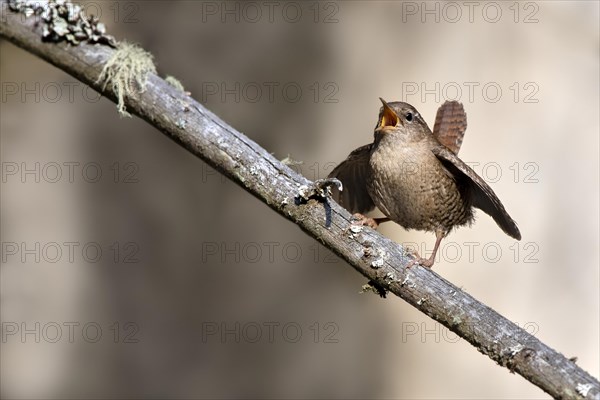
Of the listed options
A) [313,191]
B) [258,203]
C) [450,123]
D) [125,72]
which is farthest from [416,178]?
[258,203]

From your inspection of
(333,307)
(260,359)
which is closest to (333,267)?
(333,307)

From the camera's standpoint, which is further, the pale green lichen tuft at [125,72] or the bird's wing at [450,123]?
the bird's wing at [450,123]

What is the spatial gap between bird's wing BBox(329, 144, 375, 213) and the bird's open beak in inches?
8.1

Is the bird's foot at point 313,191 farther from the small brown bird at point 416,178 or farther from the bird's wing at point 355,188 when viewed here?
the bird's wing at point 355,188

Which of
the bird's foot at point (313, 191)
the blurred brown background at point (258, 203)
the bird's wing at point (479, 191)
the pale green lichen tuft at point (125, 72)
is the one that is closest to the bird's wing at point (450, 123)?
the bird's wing at point (479, 191)

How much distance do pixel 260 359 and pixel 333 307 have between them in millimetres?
541

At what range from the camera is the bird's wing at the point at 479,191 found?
3.30 meters

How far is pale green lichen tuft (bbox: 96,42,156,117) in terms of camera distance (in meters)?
2.55

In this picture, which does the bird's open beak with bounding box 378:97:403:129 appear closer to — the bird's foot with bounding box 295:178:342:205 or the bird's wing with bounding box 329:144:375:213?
the bird's wing with bounding box 329:144:375:213

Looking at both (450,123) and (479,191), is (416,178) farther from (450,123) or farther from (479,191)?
(450,123)

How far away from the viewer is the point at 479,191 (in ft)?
11.9

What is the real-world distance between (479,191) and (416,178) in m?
0.33

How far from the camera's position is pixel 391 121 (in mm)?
3633

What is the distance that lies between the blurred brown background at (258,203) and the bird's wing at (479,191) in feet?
3.66
